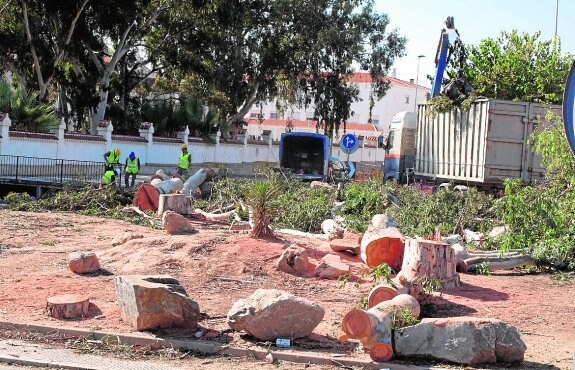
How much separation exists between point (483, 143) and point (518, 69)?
421 cm

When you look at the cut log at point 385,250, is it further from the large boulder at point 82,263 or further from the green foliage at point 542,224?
the large boulder at point 82,263

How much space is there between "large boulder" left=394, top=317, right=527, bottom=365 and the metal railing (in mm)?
20588

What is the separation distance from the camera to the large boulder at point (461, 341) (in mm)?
7539

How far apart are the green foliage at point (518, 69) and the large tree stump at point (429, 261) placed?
13.6 meters

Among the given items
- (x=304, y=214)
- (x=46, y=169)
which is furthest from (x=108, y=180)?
(x=304, y=214)

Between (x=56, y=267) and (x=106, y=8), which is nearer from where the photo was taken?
(x=56, y=267)

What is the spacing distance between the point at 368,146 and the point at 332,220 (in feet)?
155

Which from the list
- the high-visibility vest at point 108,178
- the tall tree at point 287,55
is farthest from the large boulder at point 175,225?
the tall tree at point 287,55

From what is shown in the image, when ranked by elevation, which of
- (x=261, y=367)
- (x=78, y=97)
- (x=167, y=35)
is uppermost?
(x=167, y=35)

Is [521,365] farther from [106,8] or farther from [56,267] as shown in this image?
[106,8]

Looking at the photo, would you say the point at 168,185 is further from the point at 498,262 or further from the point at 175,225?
the point at 498,262

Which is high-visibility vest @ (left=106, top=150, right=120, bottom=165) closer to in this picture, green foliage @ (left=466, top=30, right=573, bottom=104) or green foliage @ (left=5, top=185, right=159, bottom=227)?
green foliage @ (left=5, top=185, right=159, bottom=227)

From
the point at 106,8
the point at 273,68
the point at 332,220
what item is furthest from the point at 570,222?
the point at 273,68

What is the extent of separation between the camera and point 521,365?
769 cm
